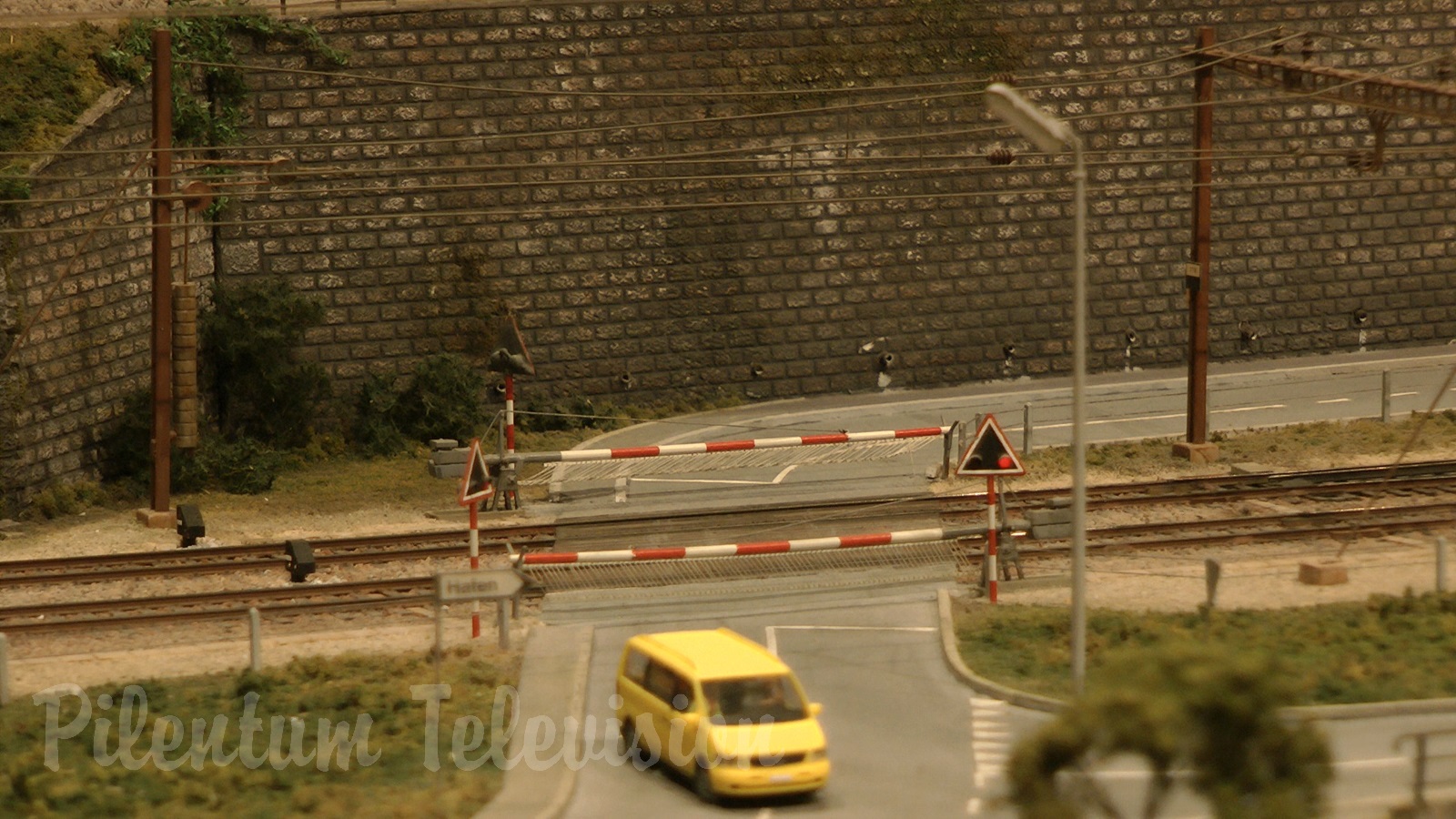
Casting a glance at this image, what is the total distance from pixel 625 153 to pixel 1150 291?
32.3 feet

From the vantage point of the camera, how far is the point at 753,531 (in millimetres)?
21703

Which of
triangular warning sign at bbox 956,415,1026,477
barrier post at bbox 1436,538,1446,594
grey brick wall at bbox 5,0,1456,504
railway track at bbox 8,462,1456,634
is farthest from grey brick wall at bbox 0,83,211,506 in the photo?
barrier post at bbox 1436,538,1446,594

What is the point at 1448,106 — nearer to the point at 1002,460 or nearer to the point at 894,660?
the point at 1002,460

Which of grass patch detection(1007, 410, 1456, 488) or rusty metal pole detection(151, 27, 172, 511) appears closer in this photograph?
rusty metal pole detection(151, 27, 172, 511)

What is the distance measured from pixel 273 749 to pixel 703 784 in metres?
3.62

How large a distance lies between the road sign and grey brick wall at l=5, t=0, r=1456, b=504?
475 inches

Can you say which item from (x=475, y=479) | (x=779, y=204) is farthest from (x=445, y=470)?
(x=779, y=204)

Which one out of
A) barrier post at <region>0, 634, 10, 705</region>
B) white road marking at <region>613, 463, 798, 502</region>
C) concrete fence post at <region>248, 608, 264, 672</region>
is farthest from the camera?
white road marking at <region>613, 463, 798, 502</region>

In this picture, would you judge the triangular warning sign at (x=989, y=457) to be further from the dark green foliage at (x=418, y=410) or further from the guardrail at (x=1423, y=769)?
the dark green foliage at (x=418, y=410)

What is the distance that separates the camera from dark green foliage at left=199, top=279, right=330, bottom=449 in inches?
1088

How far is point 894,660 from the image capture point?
17062 millimetres

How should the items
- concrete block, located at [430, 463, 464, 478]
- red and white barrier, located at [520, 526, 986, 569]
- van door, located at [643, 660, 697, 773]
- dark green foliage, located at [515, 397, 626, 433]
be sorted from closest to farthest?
van door, located at [643, 660, 697, 773]
red and white barrier, located at [520, 526, 986, 569]
concrete block, located at [430, 463, 464, 478]
dark green foliage, located at [515, 397, 626, 433]

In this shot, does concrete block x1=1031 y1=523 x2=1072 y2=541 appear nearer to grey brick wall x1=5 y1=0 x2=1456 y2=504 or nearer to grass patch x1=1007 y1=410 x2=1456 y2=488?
grass patch x1=1007 y1=410 x2=1456 y2=488

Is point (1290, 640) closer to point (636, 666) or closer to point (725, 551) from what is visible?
point (725, 551)
